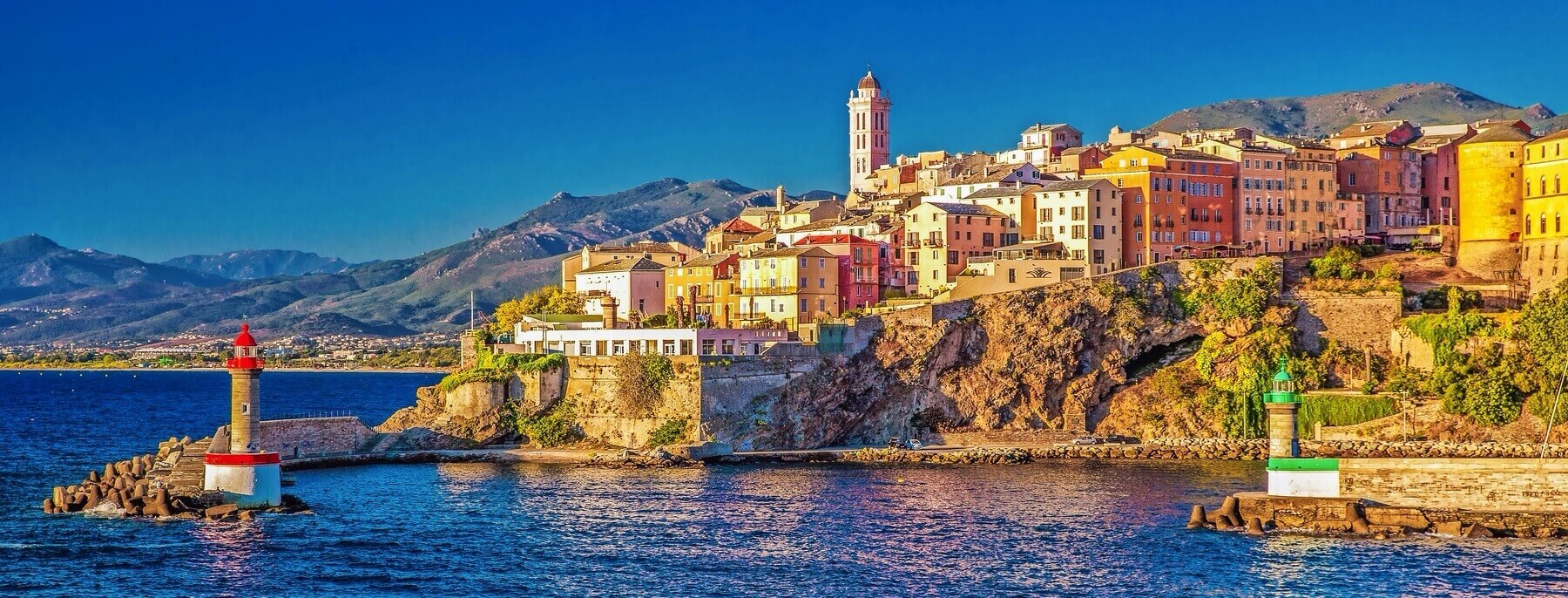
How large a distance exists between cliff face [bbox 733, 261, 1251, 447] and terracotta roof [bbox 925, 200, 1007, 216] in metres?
8.07

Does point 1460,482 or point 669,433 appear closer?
point 1460,482

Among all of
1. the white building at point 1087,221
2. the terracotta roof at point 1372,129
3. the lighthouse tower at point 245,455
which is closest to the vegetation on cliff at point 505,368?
the lighthouse tower at point 245,455

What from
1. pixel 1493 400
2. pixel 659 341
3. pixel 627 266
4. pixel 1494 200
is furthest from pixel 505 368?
pixel 1494 200

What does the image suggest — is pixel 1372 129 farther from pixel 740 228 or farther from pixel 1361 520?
pixel 1361 520

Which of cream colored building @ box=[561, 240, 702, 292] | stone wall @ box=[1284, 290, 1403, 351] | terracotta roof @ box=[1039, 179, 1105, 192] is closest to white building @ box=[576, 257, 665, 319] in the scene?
cream colored building @ box=[561, 240, 702, 292]

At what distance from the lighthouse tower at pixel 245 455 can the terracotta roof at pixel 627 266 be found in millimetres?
33640

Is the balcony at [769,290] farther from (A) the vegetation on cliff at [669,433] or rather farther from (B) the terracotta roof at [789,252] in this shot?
(A) the vegetation on cliff at [669,433]

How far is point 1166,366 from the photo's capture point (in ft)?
238

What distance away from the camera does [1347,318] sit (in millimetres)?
72375

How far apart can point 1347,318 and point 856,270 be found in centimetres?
2003

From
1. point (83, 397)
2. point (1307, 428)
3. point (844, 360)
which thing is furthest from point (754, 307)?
point (83, 397)

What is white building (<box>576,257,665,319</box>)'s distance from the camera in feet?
272

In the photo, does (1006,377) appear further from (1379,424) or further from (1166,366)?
(1379,424)

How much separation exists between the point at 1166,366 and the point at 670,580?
1440 inches
